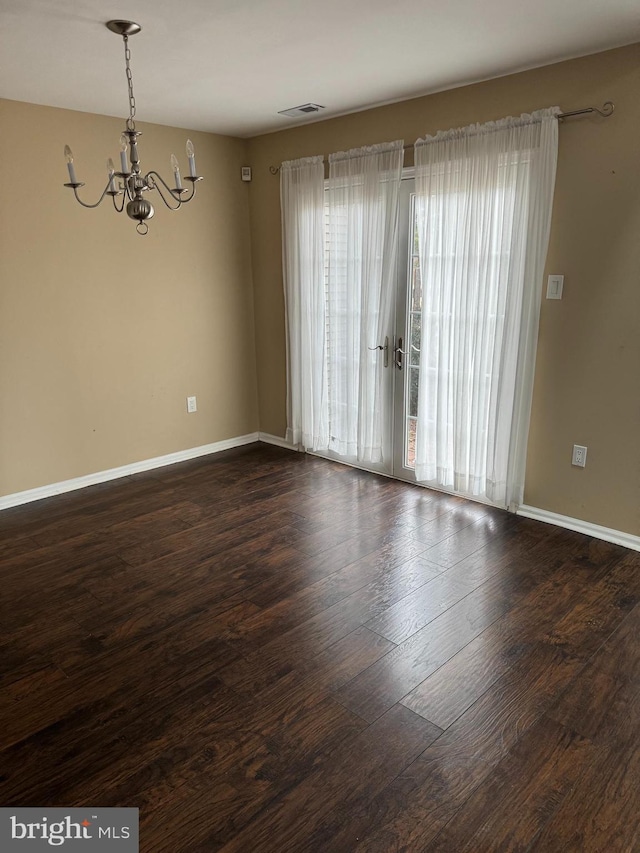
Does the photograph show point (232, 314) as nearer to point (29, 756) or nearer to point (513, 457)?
point (513, 457)

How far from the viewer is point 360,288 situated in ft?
14.2

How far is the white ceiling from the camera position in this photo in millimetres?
2459

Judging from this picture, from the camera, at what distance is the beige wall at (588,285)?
3.04 m

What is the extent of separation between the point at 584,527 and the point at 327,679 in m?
1.98

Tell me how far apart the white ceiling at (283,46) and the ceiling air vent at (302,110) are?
0.12 metres

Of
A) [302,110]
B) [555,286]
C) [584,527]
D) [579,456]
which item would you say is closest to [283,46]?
[302,110]

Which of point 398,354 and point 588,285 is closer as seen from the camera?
point 588,285

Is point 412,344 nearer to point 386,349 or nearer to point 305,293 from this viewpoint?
point 386,349

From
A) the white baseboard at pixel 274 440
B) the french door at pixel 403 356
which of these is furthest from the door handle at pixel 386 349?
the white baseboard at pixel 274 440

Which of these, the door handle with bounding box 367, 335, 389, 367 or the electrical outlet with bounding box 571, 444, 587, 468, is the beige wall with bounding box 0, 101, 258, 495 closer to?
the door handle with bounding box 367, 335, 389, 367

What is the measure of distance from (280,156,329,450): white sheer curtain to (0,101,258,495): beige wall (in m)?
0.57

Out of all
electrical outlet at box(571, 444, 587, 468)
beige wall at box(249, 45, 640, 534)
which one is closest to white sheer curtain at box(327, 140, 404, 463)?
beige wall at box(249, 45, 640, 534)

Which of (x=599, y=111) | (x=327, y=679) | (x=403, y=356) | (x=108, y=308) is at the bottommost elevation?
(x=327, y=679)

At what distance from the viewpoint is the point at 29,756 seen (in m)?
1.96
